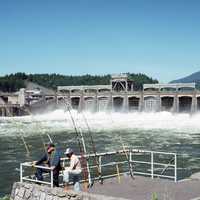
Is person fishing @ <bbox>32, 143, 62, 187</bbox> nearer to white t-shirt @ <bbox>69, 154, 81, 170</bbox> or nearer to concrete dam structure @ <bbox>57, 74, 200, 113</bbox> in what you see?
white t-shirt @ <bbox>69, 154, 81, 170</bbox>

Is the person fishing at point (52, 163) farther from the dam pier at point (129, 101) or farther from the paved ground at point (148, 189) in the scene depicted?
the dam pier at point (129, 101)

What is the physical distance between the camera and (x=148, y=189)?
12.5m

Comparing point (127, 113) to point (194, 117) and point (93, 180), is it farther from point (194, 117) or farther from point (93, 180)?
point (93, 180)

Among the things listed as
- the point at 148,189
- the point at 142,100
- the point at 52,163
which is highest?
the point at 52,163

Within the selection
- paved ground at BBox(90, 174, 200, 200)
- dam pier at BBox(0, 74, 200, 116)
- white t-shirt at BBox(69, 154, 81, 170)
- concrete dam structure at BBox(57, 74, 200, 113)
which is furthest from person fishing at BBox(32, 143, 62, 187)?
concrete dam structure at BBox(57, 74, 200, 113)

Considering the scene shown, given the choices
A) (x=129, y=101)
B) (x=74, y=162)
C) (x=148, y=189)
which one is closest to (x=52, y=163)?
(x=74, y=162)

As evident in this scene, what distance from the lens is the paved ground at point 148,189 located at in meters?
11.6

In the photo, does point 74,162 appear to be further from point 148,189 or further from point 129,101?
point 129,101

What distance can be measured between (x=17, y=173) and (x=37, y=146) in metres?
14.3

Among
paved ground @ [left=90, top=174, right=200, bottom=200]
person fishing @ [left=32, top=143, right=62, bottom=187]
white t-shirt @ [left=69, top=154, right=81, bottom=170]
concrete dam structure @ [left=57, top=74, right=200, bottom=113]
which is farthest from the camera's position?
concrete dam structure @ [left=57, top=74, right=200, bottom=113]

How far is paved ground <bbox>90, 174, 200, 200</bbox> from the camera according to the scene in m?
11.6

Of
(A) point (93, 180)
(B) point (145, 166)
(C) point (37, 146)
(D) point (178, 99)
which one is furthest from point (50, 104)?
(A) point (93, 180)

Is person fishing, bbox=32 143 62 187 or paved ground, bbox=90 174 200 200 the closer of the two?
paved ground, bbox=90 174 200 200

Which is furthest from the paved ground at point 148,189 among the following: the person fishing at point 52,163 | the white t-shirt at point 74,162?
the person fishing at point 52,163
